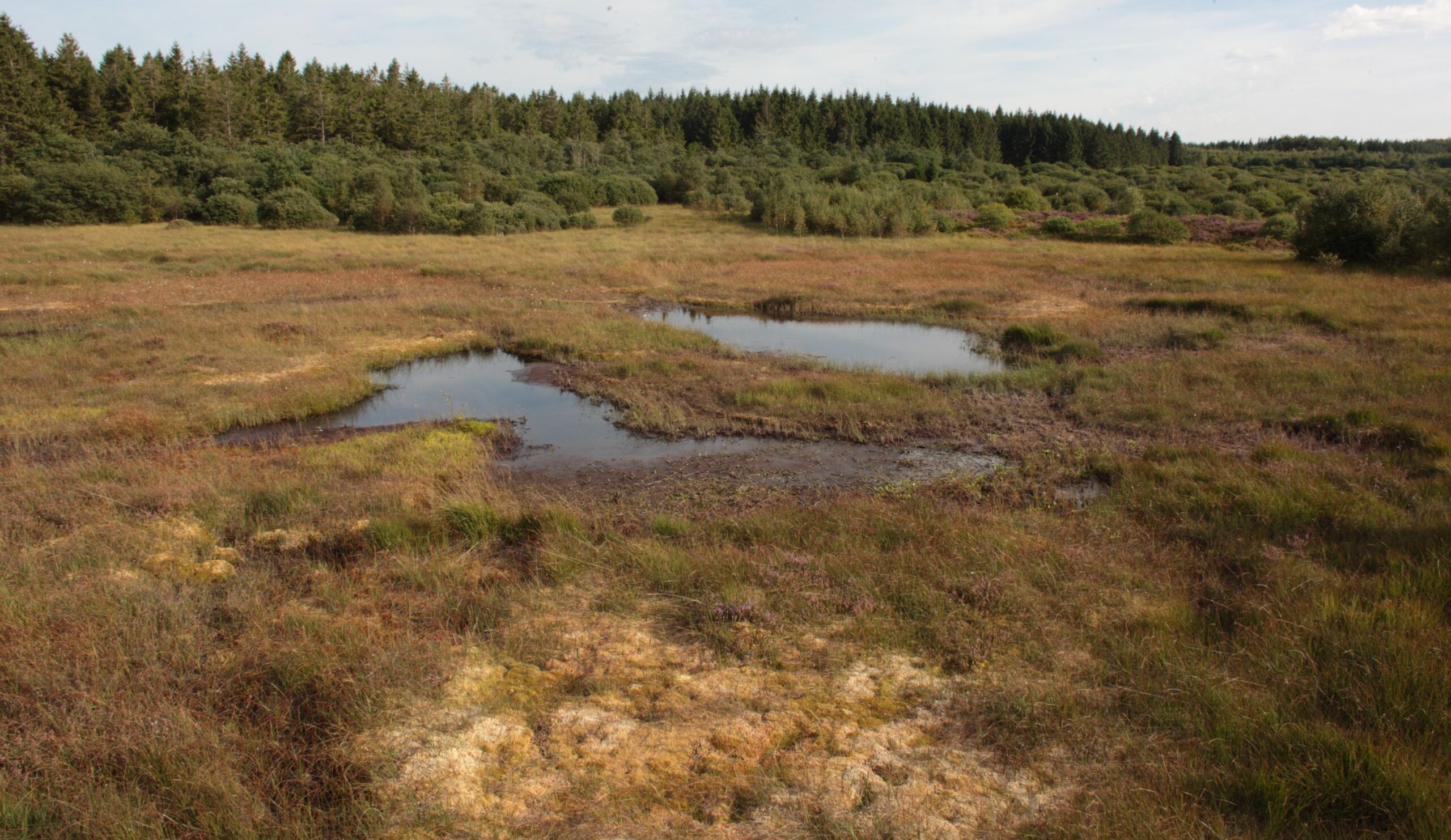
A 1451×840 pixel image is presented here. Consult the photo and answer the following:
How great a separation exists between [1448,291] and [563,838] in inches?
1037

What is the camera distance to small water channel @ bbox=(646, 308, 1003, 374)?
17469mm

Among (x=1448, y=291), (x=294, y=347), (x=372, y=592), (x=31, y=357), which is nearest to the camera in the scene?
(x=372, y=592)

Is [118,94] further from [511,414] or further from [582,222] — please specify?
[511,414]

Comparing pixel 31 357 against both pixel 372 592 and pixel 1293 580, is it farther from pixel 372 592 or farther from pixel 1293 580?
pixel 1293 580

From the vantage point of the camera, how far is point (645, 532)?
7.70 metres

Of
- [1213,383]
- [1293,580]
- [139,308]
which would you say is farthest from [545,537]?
[139,308]

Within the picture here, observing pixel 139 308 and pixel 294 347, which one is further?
pixel 139 308

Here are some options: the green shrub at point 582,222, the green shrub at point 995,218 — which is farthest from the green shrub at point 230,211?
the green shrub at point 995,218

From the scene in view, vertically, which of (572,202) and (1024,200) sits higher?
(1024,200)

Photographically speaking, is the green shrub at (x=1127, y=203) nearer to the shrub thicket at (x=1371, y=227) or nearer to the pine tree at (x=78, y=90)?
the shrub thicket at (x=1371, y=227)

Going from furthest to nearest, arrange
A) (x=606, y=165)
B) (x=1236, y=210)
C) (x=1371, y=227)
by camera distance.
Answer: (x=606, y=165) → (x=1236, y=210) → (x=1371, y=227)

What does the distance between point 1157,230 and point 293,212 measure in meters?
45.2

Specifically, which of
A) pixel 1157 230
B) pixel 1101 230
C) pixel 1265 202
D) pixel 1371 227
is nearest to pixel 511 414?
pixel 1371 227

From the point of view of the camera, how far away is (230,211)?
4459 centimetres
